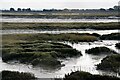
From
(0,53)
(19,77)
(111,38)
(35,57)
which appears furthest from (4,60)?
(111,38)

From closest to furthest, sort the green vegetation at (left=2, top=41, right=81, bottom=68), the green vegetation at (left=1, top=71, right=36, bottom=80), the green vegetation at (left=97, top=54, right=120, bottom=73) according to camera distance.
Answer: the green vegetation at (left=1, top=71, right=36, bottom=80)
the green vegetation at (left=97, top=54, right=120, bottom=73)
the green vegetation at (left=2, top=41, right=81, bottom=68)

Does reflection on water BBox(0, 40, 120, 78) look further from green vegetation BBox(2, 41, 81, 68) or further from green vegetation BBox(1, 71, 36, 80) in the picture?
green vegetation BBox(1, 71, 36, 80)

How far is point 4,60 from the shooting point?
3266 centimetres

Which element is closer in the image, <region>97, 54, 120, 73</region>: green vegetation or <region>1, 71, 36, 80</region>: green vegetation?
<region>1, 71, 36, 80</region>: green vegetation

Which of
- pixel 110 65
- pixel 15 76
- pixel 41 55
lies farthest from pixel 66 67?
pixel 15 76

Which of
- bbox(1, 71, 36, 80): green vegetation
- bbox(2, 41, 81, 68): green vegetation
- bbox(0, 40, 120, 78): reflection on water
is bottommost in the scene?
bbox(0, 40, 120, 78): reflection on water

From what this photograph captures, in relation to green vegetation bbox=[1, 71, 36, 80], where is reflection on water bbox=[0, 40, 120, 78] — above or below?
below

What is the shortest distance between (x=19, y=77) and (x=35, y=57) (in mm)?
8979

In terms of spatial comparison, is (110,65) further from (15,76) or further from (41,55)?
(15,76)

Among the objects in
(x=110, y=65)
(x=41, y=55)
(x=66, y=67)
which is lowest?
(x=66, y=67)

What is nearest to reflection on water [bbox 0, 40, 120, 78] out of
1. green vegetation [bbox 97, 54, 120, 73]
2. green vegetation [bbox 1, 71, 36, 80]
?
green vegetation [bbox 97, 54, 120, 73]

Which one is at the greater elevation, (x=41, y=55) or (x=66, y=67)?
(x=41, y=55)

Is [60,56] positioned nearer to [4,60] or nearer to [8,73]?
[4,60]

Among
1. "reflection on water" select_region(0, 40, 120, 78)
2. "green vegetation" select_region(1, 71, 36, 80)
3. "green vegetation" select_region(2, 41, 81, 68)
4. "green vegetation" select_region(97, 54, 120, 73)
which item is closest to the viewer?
"green vegetation" select_region(1, 71, 36, 80)
